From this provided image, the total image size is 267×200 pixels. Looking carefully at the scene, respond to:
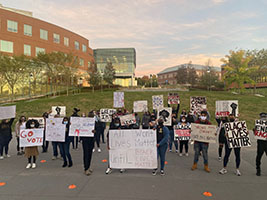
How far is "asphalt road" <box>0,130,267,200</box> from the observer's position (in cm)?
477

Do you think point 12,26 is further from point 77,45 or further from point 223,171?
point 223,171

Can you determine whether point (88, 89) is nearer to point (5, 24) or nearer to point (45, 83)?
point (45, 83)

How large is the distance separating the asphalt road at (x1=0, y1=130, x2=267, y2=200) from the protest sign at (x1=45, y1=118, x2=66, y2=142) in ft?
3.57

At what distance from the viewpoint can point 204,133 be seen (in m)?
6.48

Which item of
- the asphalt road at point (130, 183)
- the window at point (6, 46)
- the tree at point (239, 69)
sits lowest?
the asphalt road at point (130, 183)

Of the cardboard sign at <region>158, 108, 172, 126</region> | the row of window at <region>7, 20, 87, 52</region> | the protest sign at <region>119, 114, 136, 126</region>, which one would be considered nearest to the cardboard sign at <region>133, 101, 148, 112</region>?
the cardboard sign at <region>158, 108, 172, 126</region>

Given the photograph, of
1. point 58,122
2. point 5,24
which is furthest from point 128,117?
point 5,24

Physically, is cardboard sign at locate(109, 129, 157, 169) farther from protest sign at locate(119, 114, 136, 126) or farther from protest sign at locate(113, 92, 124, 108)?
protest sign at locate(113, 92, 124, 108)

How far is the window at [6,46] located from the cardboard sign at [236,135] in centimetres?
4966

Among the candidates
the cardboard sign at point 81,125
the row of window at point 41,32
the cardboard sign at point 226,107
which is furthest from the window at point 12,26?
the cardboard sign at point 226,107

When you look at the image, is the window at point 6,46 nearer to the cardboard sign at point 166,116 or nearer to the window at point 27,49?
the window at point 27,49

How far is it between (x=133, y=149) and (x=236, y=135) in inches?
143

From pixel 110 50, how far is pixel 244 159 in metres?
79.2

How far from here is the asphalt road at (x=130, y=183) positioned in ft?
15.6
